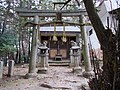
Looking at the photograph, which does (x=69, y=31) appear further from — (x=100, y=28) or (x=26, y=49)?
(x=100, y=28)

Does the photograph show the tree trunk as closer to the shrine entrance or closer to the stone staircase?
the stone staircase

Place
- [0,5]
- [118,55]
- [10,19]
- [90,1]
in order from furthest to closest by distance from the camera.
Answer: [10,19]
[0,5]
[90,1]
[118,55]

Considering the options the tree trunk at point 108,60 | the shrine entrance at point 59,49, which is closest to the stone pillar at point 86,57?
the tree trunk at point 108,60

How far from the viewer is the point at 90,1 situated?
6.77 ft

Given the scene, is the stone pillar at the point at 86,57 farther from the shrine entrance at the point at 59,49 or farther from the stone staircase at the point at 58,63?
the shrine entrance at the point at 59,49

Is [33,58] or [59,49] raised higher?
[33,58]

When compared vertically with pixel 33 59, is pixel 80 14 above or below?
above

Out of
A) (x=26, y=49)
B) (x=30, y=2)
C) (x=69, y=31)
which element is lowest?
(x=26, y=49)

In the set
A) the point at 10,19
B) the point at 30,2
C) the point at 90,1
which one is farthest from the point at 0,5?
the point at 90,1

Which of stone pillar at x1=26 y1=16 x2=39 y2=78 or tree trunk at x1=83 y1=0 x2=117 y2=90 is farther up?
tree trunk at x1=83 y1=0 x2=117 y2=90

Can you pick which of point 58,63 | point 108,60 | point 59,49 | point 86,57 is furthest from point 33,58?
point 59,49

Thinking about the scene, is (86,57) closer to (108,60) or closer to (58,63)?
(58,63)

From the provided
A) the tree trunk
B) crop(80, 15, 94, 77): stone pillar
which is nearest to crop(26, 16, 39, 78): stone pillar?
crop(80, 15, 94, 77): stone pillar

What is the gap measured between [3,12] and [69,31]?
5716mm
